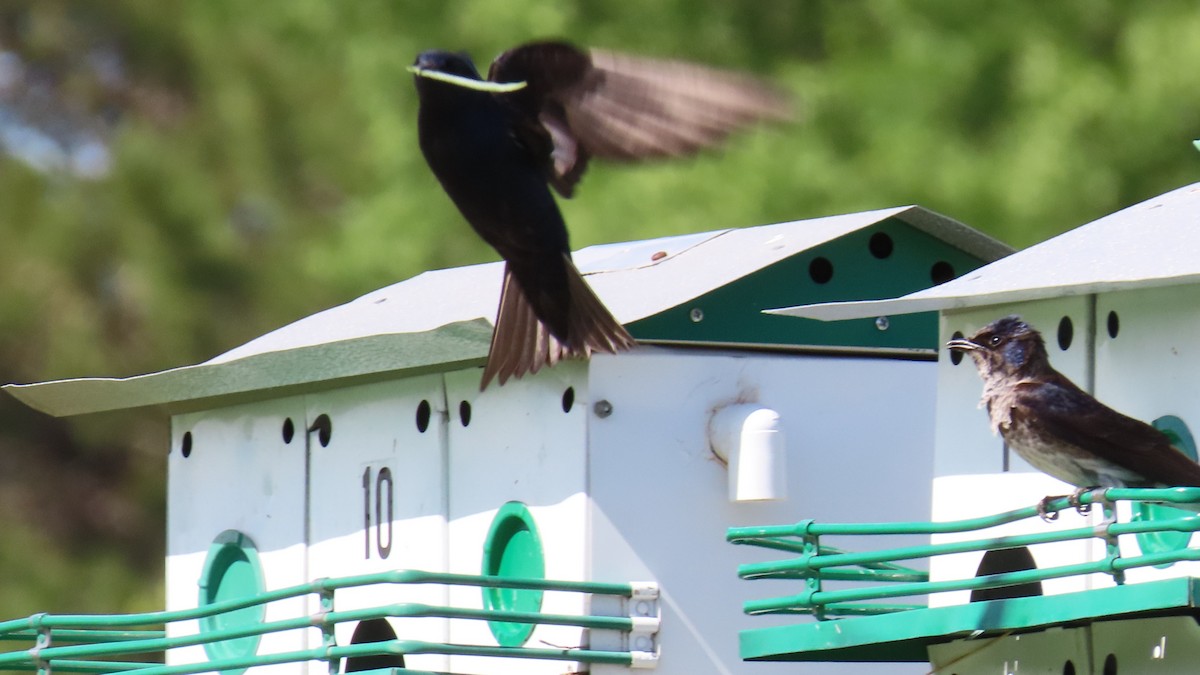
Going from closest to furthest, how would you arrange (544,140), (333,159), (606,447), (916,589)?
(916,589) < (544,140) < (606,447) < (333,159)

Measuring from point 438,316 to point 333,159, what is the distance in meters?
11.9

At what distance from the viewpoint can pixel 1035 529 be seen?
21.3 feet

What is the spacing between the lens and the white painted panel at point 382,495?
773 centimetres

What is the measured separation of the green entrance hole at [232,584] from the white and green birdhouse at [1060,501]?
94.0 inches

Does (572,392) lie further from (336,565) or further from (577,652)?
(336,565)

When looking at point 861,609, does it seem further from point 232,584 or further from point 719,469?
point 232,584

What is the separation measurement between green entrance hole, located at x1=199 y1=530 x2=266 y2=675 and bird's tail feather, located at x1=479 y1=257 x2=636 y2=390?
184cm

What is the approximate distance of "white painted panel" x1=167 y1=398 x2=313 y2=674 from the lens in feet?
27.5

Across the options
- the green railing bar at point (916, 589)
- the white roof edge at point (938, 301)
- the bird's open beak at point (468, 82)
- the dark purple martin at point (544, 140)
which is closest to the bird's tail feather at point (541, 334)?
the dark purple martin at point (544, 140)

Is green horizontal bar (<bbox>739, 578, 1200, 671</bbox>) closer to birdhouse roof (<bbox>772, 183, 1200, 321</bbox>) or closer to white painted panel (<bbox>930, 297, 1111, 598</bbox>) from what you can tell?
white painted panel (<bbox>930, 297, 1111, 598</bbox>)

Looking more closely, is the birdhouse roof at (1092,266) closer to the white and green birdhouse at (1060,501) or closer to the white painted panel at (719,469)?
the white and green birdhouse at (1060,501)

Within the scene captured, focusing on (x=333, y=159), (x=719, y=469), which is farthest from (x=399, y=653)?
(x=333, y=159)

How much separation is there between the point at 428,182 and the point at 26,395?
7.86 meters

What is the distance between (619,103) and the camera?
6281mm
